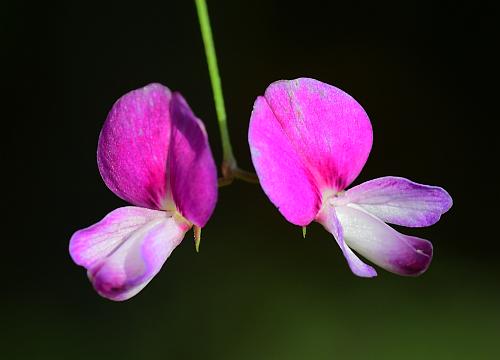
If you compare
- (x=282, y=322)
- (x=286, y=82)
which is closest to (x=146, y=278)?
(x=286, y=82)

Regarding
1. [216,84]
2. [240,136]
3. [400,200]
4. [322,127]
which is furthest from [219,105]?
[240,136]

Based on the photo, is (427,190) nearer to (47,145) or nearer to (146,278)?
(146,278)

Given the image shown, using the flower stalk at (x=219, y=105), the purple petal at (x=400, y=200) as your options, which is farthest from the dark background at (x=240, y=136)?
the flower stalk at (x=219, y=105)

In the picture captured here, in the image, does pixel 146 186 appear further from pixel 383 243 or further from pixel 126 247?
pixel 383 243

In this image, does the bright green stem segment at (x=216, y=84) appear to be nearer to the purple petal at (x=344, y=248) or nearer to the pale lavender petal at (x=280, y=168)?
the pale lavender petal at (x=280, y=168)

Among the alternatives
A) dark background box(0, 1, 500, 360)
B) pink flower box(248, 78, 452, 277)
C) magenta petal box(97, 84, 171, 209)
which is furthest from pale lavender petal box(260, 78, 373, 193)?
dark background box(0, 1, 500, 360)

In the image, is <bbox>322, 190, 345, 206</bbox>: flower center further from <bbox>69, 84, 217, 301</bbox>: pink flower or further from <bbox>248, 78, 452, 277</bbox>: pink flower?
<bbox>69, 84, 217, 301</bbox>: pink flower
